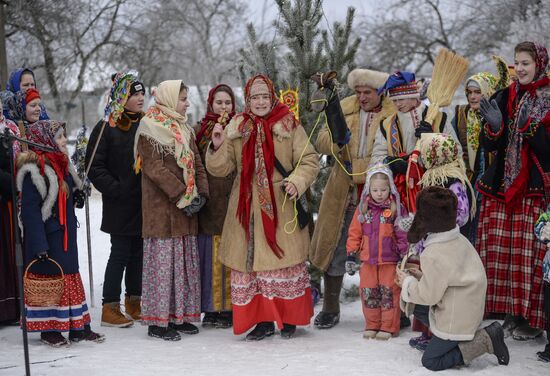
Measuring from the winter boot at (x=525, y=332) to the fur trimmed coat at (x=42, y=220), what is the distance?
335cm

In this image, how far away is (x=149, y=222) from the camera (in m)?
5.42

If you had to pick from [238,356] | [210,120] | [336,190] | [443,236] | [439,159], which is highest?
[210,120]

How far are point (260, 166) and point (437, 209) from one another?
146cm

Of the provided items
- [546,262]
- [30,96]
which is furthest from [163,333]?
[546,262]

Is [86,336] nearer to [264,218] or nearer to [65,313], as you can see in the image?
[65,313]

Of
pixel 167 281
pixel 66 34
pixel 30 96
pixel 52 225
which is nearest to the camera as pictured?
pixel 52 225

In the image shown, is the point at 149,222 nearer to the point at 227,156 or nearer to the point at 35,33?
the point at 227,156

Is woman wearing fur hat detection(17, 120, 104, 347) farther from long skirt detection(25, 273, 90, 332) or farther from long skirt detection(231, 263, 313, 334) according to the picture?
long skirt detection(231, 263, 313, 334)

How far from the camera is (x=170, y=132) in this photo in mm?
5438

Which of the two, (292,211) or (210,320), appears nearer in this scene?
(292,211)

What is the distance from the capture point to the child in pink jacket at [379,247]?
17.1 feet

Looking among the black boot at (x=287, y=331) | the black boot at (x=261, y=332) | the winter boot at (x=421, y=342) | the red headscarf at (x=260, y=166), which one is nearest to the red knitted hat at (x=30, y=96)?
the red headscarf at (x=260, y=166)

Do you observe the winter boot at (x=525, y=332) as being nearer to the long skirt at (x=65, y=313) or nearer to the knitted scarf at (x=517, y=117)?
the knitted scarf at (x=517, y=117)

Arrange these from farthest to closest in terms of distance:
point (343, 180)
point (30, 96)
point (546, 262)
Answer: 1. point (343, 180)
2. point (30, 96)
3. point (546, 262)
